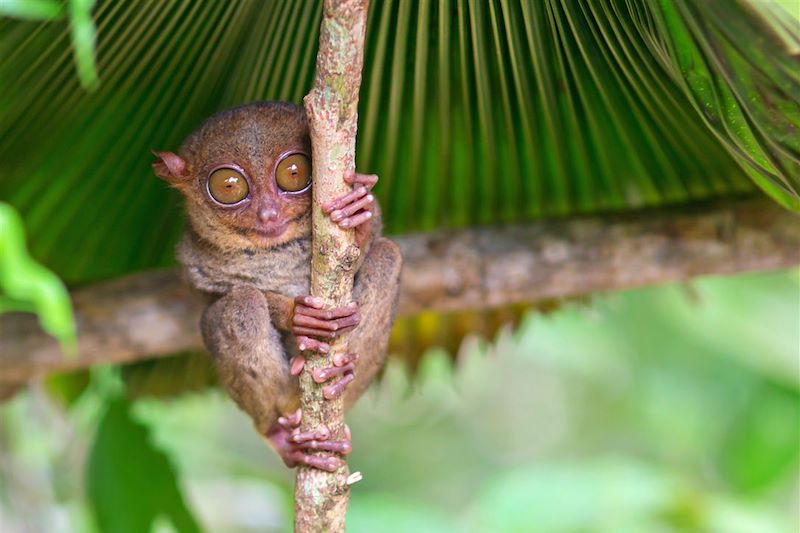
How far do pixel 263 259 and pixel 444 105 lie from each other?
2.31ft

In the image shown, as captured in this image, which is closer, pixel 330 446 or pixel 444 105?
pixel 330 446

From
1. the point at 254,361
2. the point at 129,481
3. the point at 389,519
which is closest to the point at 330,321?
the point at 254,361

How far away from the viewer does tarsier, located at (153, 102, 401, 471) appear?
2.68 m

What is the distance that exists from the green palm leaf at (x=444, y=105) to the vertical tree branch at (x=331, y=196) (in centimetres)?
44

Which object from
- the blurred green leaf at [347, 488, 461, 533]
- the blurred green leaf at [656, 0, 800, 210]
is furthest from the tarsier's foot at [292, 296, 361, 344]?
the blurred green leaf at [347, 488, 461, 533]

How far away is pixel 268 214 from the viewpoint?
104 inches

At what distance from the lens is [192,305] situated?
3176 mm

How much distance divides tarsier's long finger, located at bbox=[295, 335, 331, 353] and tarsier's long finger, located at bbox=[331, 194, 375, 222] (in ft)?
1.08

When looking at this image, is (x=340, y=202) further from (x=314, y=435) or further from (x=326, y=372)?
(x=314, y=435)

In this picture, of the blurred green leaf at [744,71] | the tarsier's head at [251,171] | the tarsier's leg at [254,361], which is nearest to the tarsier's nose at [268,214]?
the tarsier's head at [251,171]

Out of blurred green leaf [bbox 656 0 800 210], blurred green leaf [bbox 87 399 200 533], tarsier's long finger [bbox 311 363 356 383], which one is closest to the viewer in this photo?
blurred green leaf [bbox 656 0 800 210]

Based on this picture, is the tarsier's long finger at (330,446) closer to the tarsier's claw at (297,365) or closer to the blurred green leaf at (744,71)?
the tarsier's claw at (297,365)

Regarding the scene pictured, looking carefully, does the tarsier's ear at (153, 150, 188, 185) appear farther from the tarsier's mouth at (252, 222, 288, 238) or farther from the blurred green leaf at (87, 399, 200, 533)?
the blurred green leaf at (87, 399, 200, 533)

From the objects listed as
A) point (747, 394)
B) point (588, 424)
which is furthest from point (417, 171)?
point (588, 424)
